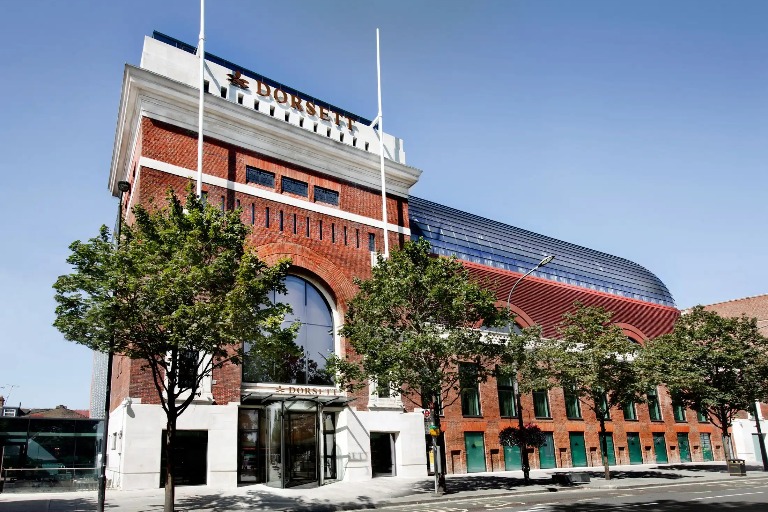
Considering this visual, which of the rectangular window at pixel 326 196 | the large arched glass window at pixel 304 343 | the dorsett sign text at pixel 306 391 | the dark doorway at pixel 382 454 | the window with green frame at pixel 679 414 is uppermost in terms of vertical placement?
the rectangular window at pixel 326 196

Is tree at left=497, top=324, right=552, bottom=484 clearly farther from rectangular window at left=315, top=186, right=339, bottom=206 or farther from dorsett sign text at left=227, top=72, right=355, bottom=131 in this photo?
dorsett sign text at left=227, top=72, right=355, bottom=131

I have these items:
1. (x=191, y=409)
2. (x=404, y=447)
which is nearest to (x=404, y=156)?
(x=404, y=447)

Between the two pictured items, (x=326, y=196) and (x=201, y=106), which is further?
(x=326, y=196)

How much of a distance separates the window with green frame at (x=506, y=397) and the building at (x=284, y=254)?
9.3 inches

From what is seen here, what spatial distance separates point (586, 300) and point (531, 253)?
6172mm

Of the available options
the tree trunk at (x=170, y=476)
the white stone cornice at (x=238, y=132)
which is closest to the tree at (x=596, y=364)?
the white stone cornice at (x=238, y=132)

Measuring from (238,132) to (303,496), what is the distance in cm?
1796

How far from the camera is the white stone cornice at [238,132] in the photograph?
28.3 meters

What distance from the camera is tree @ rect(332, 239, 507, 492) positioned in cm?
2541

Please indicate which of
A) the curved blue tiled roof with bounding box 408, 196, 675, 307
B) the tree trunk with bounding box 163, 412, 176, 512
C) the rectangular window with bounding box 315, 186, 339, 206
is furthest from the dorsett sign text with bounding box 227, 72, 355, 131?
the tree trunk with bounding box 163, 412, 176, 512

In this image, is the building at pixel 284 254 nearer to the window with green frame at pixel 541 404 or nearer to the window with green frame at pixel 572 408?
the window with green frame at pixel 541 404

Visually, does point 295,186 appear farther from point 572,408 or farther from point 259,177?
point 572,408

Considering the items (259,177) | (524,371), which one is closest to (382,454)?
(524,371)

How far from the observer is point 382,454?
32406 mm
